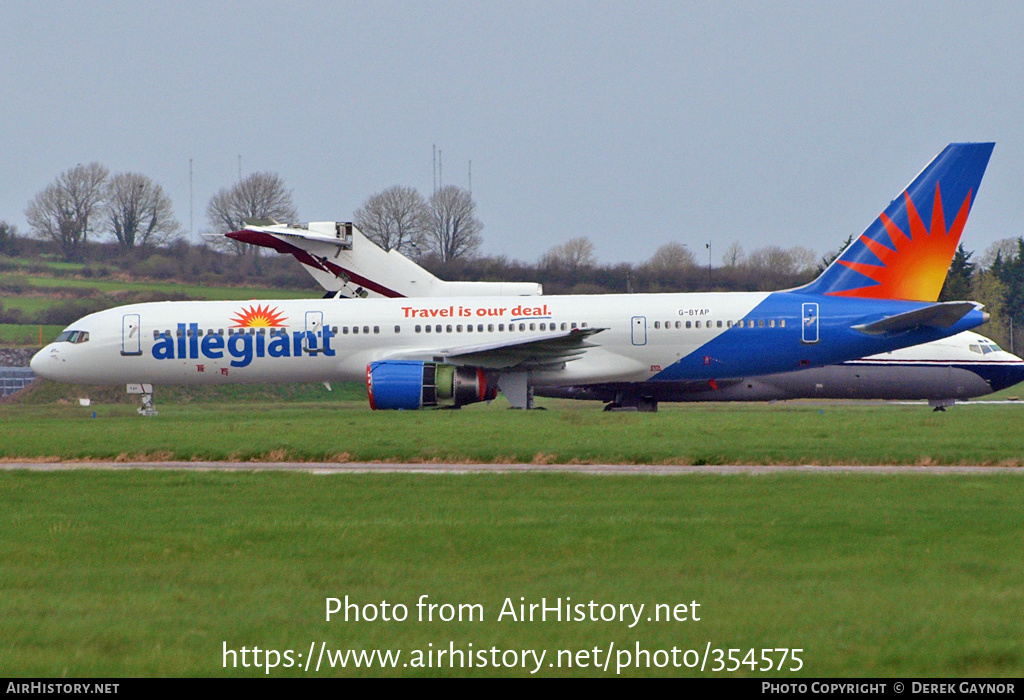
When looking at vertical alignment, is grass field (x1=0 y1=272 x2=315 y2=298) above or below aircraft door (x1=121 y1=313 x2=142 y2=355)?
above

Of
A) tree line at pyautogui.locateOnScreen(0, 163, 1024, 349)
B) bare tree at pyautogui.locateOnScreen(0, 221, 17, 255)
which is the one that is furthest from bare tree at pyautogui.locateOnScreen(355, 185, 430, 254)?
bare tree at pyautogui.locateOnScreen(0, 221, 17, 255)

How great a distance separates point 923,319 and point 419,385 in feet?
43.9

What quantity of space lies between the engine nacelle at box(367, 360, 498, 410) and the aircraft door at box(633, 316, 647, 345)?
4637 millimetres

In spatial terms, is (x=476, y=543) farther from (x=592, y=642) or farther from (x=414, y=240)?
(x=414, y=240)

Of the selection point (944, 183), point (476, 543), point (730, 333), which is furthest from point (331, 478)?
point (944, 183)

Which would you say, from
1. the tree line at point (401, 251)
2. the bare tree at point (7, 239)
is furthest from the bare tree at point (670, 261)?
the bare tree at point (7, 239)

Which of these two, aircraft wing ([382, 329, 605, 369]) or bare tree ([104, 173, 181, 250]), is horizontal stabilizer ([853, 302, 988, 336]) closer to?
aircraft wing ([382, 329, 605, 369])

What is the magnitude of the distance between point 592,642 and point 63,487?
10.1m

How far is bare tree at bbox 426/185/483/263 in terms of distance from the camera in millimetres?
65375

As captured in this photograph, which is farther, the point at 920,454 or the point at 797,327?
the point at 797,327

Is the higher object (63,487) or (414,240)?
(414,240)

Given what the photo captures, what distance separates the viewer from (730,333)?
3145 cm

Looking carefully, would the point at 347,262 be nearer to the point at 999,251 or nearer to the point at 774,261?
the point at 774,261

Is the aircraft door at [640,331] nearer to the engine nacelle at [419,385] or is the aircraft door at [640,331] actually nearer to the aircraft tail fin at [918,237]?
the engine nacelle at [419,385]
